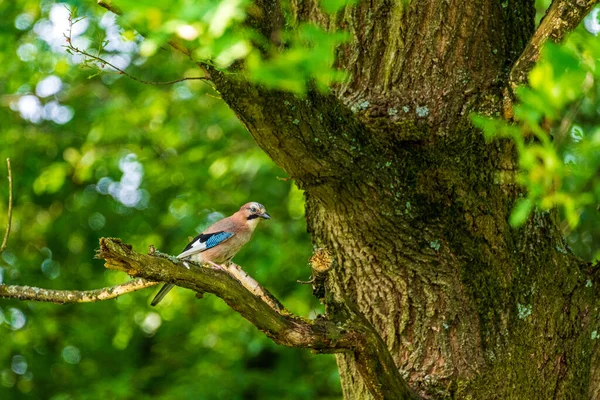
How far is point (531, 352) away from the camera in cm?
381

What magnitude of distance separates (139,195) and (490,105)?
6942 millimetres

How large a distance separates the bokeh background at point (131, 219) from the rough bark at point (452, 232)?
3194 millimetres

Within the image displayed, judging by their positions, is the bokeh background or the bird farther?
the bokeh background

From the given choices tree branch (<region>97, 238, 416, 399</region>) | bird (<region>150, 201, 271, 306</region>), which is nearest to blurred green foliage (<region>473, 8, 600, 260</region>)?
tree branch (<region>97, 238, 416, 399</region>)

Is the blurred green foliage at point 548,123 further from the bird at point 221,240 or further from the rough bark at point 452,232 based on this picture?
the bird at point 221,240

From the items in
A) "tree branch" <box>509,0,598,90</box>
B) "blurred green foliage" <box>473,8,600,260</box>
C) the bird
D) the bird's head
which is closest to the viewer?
"blurred green foliage" <box>473,8,600,260</box>

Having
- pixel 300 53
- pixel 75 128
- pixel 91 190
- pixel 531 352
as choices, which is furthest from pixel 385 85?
pixel 91 190

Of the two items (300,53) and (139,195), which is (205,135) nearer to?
(139,195)

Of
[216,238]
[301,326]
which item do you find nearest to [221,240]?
[216,238]

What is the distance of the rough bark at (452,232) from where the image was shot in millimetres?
3711

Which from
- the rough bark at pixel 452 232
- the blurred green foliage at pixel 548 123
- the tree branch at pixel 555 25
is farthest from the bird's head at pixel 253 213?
the tree branch at pixel 555 25

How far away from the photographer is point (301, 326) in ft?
11.1

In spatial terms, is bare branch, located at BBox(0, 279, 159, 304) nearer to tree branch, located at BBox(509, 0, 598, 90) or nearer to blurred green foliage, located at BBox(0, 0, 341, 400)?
tree branch, located at BBox(509, 0, 598, 90)

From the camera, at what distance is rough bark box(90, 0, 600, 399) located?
371cm
